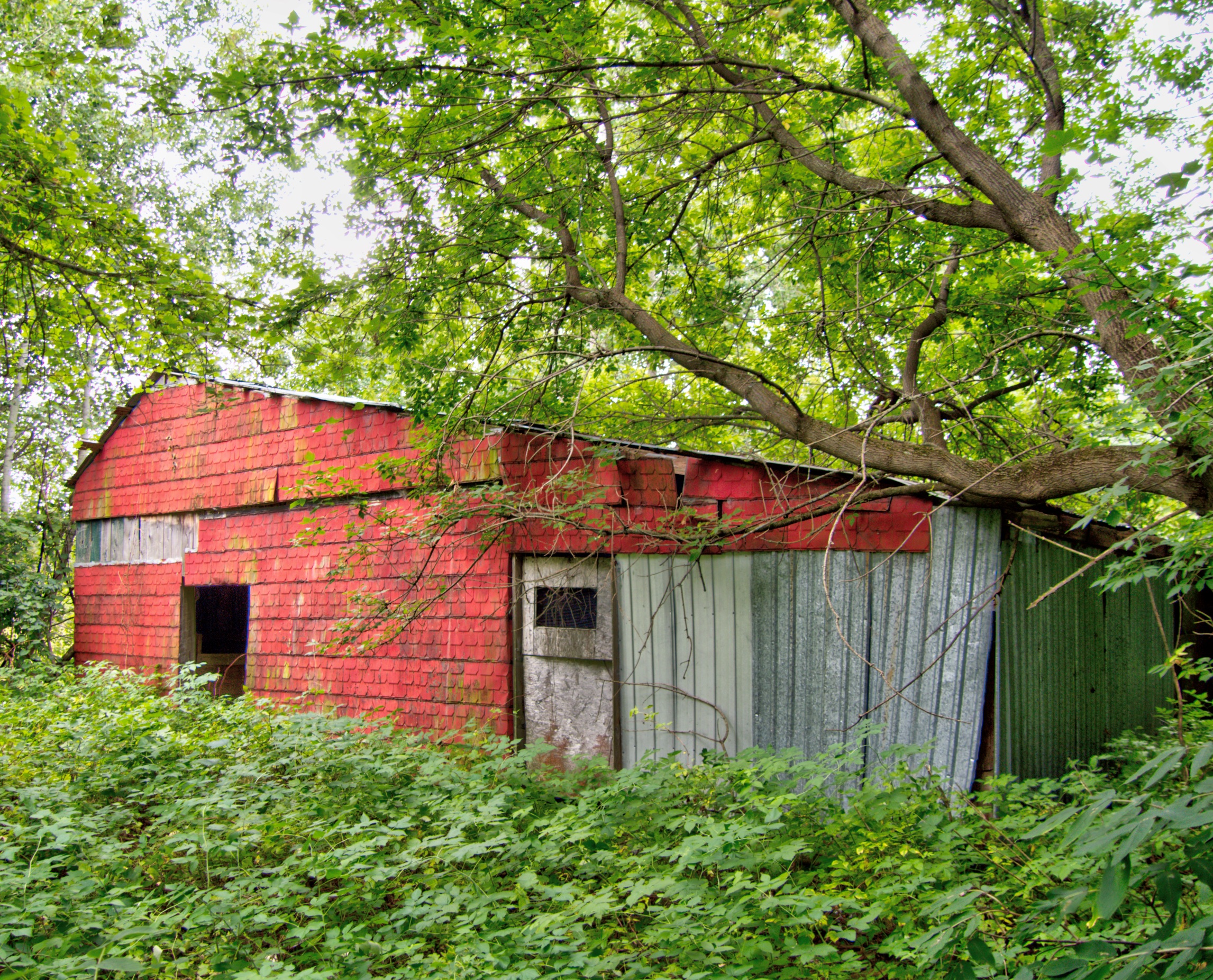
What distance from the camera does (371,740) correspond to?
6.27 m

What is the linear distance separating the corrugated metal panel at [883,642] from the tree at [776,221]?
1.73ft

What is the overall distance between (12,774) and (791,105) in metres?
8.38

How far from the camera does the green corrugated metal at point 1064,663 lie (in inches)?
221

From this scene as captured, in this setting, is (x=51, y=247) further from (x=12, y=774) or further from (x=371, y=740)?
(x=371, y=740)

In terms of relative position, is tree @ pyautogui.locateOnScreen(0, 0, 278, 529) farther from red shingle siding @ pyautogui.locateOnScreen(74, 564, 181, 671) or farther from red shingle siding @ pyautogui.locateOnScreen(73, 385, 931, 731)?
red shingle siding @ pyautogui.locateOnScreen(74, 564, 181, 671)

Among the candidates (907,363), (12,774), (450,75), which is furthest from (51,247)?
(907,363)

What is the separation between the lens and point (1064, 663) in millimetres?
6383

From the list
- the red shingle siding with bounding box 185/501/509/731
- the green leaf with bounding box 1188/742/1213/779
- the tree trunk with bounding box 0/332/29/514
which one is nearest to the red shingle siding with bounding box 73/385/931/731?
the red shingle siding with bounding box 185/501/509/731

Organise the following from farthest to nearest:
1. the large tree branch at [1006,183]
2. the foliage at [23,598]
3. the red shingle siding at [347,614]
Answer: the foliage at [23,598]
the red shingle siding at [347,614]
the large tree branch at [1006,183]

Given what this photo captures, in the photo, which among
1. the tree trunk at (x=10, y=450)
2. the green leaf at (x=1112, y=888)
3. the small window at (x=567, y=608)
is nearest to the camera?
the green leaf at (x=1112, y=888)

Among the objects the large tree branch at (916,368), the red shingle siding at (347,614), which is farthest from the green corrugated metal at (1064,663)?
the red shingle siding at (347,614)

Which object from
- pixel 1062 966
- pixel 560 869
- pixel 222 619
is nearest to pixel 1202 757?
pixel 1062 966

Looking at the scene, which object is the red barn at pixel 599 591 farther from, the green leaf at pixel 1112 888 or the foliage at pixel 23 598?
the foliage at pixel 23 598

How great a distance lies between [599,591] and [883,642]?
7.84 ft
